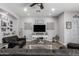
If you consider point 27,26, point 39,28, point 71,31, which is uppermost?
point 27,26

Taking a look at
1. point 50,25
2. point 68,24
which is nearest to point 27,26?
point 50,25

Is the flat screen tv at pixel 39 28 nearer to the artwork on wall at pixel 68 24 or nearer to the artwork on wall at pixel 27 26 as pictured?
the artwork on wall at pixel 27 26

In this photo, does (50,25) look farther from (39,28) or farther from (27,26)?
(27,26)

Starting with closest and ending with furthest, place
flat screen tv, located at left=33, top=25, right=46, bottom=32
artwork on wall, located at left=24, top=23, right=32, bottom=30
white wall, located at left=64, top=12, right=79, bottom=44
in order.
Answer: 1. white wall, located at left=64, top=12, right=79, bottom=44
2. flat screen tv, located at left=33, top=25, right=46, bottom=32
3. artwork on wall, located at left=24, top=23, right=32, bottom=30

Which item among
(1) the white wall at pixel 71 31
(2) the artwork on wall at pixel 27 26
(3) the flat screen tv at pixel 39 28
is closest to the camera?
(1) the white wall at pixel 71 31

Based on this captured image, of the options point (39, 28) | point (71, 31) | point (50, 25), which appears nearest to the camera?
point (71, 31)

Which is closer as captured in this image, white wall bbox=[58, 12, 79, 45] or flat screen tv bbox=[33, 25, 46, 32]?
white wall bbox=[58, 12, 79, 45]

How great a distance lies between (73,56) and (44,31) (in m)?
7.21

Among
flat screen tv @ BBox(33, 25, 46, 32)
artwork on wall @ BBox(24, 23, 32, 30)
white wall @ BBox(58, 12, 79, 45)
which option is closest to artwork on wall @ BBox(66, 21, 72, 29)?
white wall @ BBox(58, 12, 79, 45)

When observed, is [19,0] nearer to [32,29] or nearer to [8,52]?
[8,52]

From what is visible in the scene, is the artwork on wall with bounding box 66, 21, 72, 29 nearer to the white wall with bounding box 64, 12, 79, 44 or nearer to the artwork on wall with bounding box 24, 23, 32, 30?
the white wall with bounding box 64, 12, 79, 44

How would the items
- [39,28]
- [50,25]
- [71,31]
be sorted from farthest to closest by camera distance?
[50,25] < [39,28] < [71,31]

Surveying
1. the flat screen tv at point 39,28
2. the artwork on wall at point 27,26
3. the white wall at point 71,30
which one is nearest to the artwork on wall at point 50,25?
the flat screen tv at point 39,28

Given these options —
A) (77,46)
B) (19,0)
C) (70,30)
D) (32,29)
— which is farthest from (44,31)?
(19,0)
